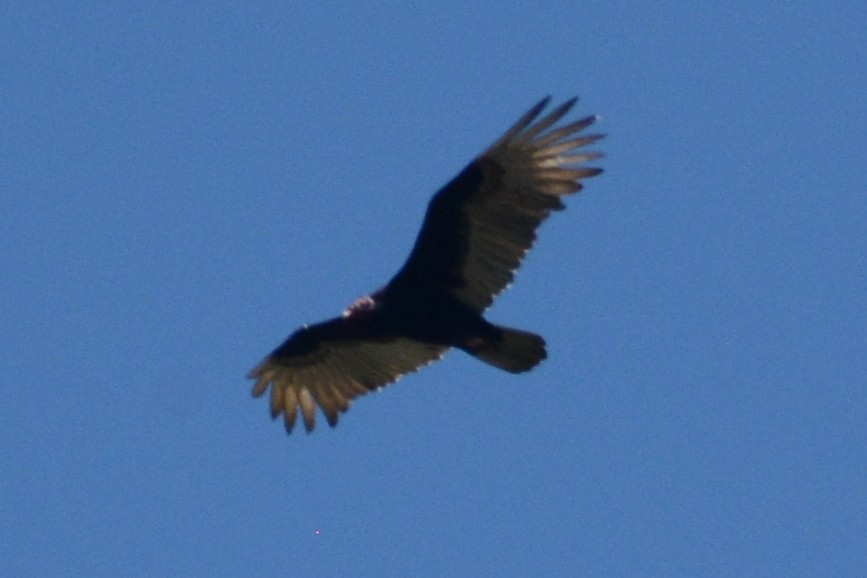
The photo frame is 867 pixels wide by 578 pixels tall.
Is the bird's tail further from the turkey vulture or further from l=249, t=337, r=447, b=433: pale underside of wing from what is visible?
l=249, t=337, r=447, b=433: pale underside of wing

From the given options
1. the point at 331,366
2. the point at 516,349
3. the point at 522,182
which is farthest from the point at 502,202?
the point at 331,366

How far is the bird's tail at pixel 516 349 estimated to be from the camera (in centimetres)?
1320

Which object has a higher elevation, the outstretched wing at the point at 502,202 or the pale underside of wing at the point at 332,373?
the outstretched wing at the point at 502,202

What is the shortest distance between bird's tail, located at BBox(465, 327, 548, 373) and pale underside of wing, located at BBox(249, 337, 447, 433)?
0.83m

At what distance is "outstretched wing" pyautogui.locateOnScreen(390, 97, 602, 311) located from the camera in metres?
13.2

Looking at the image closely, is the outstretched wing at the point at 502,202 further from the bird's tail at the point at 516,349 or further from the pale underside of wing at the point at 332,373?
the pale underside of wing at the point at 332,373

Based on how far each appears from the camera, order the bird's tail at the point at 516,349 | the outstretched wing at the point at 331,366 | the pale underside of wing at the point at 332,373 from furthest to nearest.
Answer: the pale underside of wing at the point at 332,373 → the outstretched wing at the point at 331,366 → the bird's tail at the point at 516,349

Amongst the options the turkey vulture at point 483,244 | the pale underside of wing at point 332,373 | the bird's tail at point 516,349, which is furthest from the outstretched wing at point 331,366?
the bird's tail at point 516,349

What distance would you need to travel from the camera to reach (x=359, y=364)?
1420 cm

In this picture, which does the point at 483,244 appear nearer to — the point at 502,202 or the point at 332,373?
the point at 502,202

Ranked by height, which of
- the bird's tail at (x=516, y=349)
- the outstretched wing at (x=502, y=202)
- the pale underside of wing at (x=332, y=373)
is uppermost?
the outstretched wing at (x=502, y=202)

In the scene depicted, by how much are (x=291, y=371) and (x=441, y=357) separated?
A: 1.11 meters

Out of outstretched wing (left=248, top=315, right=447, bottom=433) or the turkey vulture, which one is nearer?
the turkey vulture

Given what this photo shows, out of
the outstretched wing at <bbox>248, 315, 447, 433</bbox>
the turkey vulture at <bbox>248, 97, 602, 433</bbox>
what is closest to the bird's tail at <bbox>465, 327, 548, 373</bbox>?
the turkey vulture at <bbox>248, 97, 602, 433</bbox>
